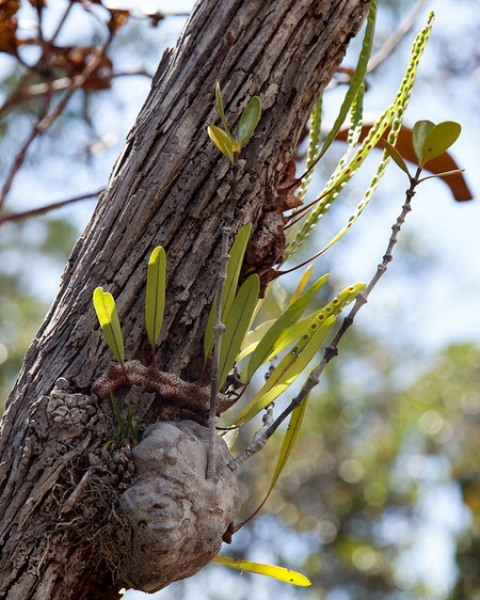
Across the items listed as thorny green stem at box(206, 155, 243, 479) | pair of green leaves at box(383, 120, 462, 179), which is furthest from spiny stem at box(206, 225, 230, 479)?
pair of green leaves at box(383, 120, 462, 179)

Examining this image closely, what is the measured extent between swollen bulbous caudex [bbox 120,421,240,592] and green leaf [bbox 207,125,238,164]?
11.2 inches

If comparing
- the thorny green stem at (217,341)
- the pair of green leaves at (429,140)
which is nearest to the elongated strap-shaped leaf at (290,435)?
the thorny green stem at (217,341)

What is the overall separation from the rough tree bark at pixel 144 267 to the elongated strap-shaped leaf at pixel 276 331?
69 mm

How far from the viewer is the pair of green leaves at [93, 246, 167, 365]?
83 cm

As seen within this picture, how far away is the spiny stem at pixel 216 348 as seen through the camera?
0.81 metres

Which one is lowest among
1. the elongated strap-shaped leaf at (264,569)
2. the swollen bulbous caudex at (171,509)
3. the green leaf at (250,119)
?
the elongated strap-shaped leaf at (264,569)

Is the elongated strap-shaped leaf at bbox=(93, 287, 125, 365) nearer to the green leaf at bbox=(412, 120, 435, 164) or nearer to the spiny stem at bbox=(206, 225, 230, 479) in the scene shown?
the spiny stem at bbox=(206, 225, 230, 479)

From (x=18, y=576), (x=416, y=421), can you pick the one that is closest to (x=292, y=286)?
(x=416, y=421)

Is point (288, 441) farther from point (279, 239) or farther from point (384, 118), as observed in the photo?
point (384, 118)

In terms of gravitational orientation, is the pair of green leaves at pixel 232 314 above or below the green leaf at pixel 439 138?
below

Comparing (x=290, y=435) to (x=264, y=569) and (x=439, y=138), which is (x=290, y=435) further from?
(x=439, y=138)

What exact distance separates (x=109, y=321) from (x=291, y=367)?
237 mm

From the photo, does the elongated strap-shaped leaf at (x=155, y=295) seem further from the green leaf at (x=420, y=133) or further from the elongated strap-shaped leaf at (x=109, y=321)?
the green leaf at (x=420, y=133)

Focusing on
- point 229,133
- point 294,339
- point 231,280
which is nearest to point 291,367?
point 294,339
